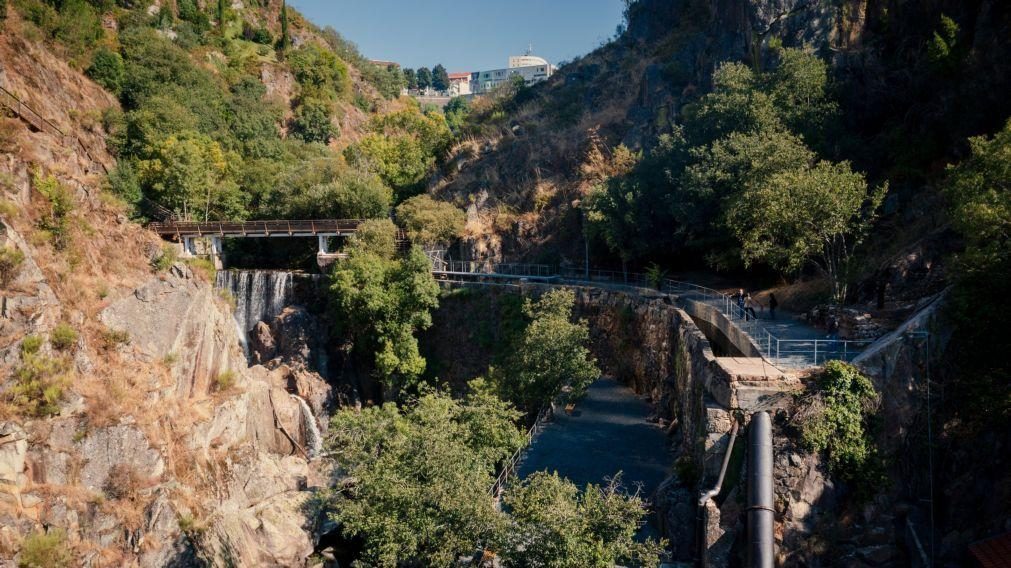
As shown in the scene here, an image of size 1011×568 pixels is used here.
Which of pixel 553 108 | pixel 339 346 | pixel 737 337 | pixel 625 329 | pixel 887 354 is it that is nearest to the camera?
pixel 887 354

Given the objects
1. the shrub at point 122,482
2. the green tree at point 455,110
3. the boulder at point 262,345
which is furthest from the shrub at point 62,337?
the green tree at point 455,110

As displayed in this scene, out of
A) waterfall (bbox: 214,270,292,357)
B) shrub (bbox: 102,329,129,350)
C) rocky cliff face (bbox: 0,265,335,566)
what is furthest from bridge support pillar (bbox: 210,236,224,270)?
shrub (bbox: 102,329,129,350)

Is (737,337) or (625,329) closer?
(737,337)

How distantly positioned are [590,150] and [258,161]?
94.7 feet

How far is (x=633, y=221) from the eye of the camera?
112 ft

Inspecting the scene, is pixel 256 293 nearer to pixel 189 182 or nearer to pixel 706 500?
pixel 189 182

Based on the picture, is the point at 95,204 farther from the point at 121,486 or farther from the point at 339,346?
the point at 339,346

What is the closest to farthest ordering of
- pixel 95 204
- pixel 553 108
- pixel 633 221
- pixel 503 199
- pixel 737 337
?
pixel 737 337 → pixel 95 204 → pixel 633 221 → pixel 503 199 → pixel 553 108

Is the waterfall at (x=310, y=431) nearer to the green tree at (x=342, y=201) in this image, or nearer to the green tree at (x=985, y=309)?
the green tree at (x=342, y=201)

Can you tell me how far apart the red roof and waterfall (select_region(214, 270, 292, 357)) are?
117 ft

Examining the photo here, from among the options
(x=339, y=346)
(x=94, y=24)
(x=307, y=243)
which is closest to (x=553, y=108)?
(x=307, y=243)

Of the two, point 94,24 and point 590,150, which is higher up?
point 94,24

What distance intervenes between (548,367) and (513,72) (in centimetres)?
11612

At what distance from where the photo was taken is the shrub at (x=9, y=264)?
2075cm
